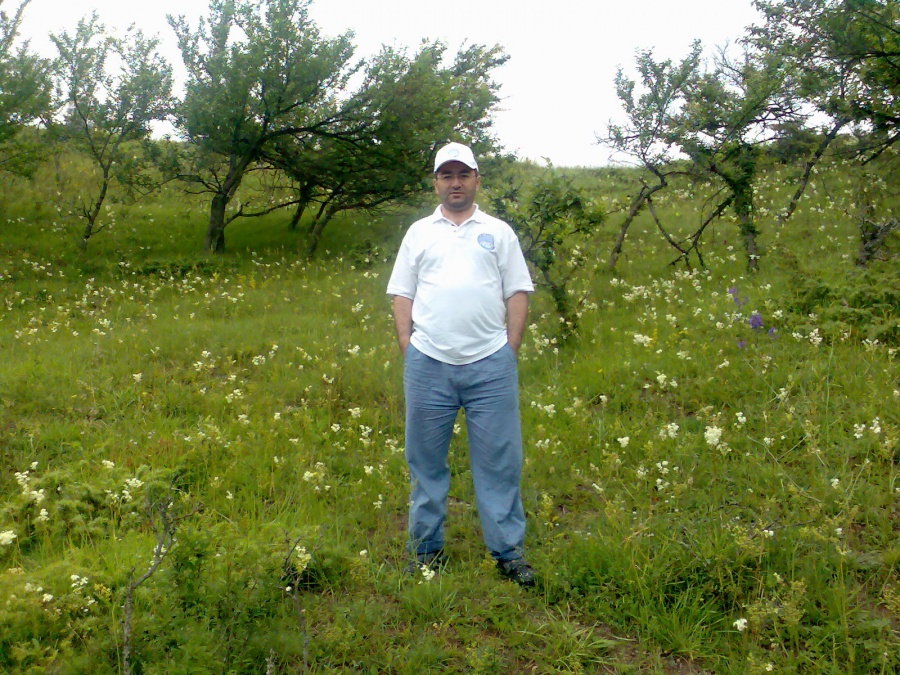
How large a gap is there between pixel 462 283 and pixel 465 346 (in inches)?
13.0

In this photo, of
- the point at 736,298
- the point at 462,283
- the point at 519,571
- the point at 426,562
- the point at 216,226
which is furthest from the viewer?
the point at 216,226

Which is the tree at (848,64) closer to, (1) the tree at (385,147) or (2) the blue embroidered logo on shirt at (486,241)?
(1) the tree at (385,147)

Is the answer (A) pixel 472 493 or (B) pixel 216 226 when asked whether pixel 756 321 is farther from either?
(B) pixel 216 226

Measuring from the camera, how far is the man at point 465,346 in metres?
4.00

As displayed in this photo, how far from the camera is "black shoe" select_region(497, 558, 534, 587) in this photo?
4.11 meters

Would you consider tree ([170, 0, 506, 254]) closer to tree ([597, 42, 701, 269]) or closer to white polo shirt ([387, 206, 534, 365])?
tree ([597, 42, 701, 269])

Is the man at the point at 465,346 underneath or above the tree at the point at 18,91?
underneath

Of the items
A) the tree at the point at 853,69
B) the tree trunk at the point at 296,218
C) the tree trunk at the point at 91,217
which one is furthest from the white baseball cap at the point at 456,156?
the tree trunk at the point at 296,218

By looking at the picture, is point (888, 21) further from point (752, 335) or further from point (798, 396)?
point (798, 396)

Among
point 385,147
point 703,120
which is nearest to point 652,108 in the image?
point 703,120

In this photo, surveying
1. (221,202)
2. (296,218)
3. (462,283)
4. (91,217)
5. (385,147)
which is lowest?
(462,283)

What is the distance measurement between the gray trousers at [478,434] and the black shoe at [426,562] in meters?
0.22

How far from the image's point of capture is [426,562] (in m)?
4.31

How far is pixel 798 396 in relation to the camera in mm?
5820
